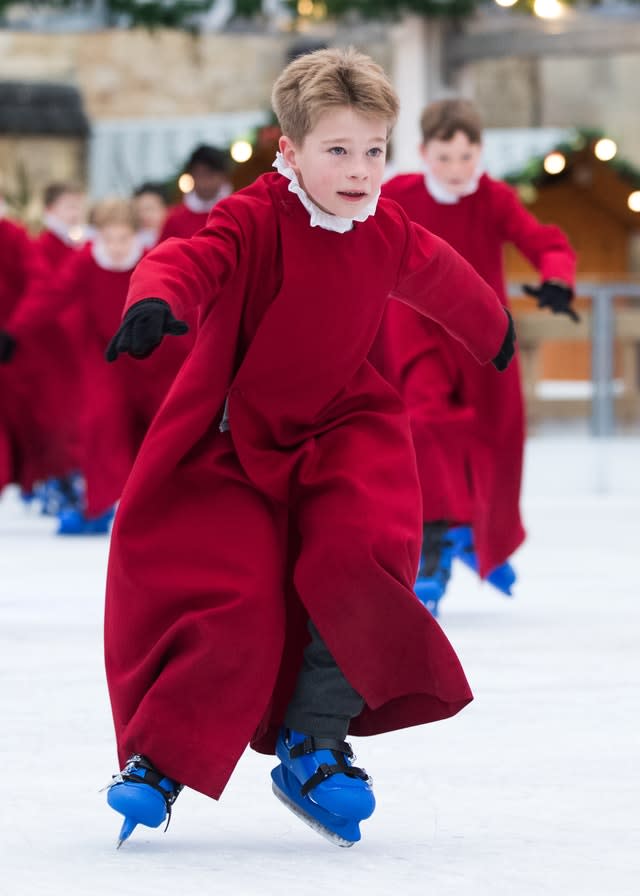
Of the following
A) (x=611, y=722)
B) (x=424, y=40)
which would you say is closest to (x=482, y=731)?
(x=611, y=722)

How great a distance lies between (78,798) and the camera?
11.2 feet

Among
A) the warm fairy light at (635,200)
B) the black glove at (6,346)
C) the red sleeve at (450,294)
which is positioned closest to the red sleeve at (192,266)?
the red sleeve at (450,294)

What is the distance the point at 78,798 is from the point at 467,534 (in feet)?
9.29

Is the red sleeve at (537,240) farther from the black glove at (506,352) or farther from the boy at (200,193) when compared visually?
the boy at (200,193)

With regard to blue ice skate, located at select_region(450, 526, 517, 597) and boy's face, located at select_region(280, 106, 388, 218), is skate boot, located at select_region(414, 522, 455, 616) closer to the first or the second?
blue ice skate, located at select_region(450, 526, 517, 597)

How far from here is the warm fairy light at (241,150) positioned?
13.8 m

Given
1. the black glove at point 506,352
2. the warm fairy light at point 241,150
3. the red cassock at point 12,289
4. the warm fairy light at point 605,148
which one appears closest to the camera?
the black glove at point 506,352

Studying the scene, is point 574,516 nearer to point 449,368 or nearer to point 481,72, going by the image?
point 449,368

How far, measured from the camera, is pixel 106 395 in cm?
842

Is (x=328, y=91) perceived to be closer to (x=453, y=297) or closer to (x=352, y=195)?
(x=352, y=195)

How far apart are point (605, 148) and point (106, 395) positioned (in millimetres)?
7384

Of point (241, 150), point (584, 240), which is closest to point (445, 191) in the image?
point (241, 150)

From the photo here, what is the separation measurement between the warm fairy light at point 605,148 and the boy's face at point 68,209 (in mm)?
5871

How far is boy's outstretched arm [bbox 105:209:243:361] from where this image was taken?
2.81m
